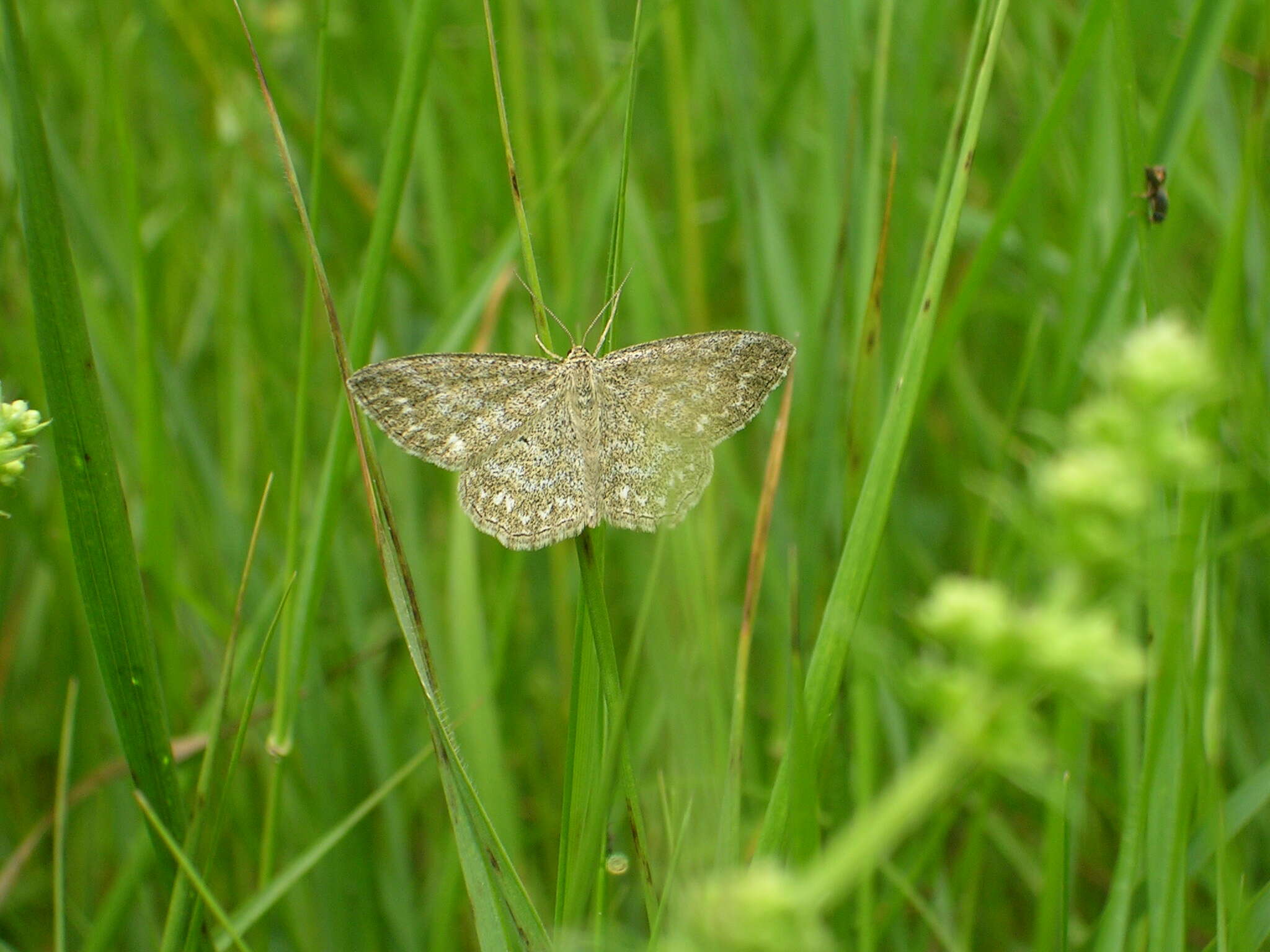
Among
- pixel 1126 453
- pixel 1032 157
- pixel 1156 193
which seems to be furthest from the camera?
pixel 1032 157

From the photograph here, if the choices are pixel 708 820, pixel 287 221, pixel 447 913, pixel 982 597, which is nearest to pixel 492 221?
pixel 287 221

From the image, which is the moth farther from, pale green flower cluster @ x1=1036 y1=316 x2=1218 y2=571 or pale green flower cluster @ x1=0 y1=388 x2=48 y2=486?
pale green flower cluster @ x1=1036 y1=316 x2=1218 y2=571

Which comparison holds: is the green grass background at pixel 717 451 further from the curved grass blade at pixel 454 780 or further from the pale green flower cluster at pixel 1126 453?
the pale green flower cluster at pixel 1126 453

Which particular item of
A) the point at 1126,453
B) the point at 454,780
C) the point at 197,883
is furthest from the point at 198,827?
the point at 1126,453

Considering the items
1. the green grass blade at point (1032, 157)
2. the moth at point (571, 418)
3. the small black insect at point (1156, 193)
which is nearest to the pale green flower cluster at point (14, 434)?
the moth at point (571, 418)

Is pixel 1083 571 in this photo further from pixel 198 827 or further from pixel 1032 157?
pixel 1032 157

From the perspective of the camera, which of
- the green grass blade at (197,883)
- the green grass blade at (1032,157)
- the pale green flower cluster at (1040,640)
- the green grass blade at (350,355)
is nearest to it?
the pale green flower cluster at (1040,640)

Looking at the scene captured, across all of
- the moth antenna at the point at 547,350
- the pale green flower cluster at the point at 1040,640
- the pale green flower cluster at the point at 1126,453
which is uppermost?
the pale green flower cluster at the point at 1126,453
